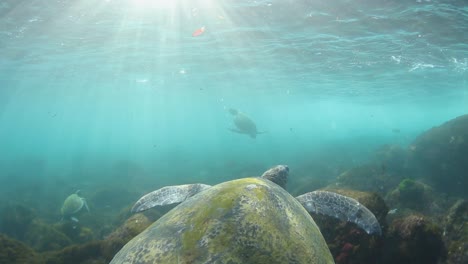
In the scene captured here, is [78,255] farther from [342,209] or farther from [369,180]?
[369,180]

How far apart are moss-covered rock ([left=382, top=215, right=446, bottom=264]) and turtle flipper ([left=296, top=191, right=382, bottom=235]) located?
0.76 metres

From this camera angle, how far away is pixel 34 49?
893 inches

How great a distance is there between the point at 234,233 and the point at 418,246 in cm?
415

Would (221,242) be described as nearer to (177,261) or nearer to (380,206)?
(177,261)

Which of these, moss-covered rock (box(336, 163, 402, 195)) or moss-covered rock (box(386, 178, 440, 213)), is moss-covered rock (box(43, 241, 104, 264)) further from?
moss-covered rock (box(336, 163, 402, 195))

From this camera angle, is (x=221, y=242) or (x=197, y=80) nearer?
(x=221, y=242)

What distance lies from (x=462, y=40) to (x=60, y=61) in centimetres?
3199

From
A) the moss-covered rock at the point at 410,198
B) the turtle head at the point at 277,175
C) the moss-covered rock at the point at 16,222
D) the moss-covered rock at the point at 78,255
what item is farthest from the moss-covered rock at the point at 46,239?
the moss-covered rock at the point at 410,198

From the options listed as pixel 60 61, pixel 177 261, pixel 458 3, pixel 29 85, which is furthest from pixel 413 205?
pixel 29 85

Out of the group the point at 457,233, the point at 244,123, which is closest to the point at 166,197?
the point at 457,233

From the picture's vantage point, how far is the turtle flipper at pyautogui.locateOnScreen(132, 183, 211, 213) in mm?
6668

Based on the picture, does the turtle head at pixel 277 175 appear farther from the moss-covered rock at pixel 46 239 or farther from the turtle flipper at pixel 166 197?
the moss-covered rock at pixel 46 239

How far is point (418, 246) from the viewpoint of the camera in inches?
213

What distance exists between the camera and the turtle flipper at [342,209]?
5.23 m
